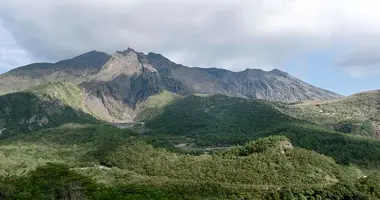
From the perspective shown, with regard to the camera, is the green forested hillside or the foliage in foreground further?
the green forested hillside

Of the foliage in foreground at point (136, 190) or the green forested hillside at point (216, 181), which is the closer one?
the foliage in foreground at point (136, 190)

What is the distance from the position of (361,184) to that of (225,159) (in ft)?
172

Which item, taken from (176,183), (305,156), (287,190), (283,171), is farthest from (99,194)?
(305,156)

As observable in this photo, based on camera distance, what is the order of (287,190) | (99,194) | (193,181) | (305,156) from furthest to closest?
(305,156)
(193,181)
(287,190)
(99,194)

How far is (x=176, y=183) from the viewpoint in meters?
A: 173

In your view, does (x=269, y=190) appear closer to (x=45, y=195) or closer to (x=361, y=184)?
(x=361, y=184)

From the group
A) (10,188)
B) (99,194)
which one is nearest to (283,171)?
(99,194)

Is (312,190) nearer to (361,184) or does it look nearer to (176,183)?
(361,184)

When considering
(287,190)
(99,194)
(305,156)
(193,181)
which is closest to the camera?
(99,194)

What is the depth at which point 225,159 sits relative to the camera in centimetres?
19962

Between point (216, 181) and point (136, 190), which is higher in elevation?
point (136, 190)

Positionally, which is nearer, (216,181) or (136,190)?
(136,190)

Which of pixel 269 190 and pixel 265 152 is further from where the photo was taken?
pixel 265 152

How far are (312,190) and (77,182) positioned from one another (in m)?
78.4
